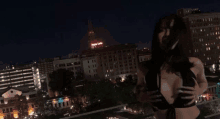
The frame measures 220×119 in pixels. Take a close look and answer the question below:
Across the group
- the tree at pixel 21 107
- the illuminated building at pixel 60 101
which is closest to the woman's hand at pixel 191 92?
the tree at pixel 21 107

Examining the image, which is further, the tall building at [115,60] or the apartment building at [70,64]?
the apartment building at [70,64]

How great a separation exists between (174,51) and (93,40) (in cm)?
5342

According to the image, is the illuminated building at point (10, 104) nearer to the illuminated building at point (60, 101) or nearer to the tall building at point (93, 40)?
the illuminated building at point (60, 101)

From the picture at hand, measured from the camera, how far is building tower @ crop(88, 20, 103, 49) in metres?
50.9

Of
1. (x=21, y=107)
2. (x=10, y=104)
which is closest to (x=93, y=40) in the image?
(x=10, y=104)

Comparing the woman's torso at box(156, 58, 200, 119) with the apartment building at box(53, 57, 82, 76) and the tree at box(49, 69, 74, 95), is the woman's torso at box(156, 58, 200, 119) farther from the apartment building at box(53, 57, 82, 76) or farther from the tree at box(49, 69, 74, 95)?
the apartment building at box(53, 57, 82, 76)

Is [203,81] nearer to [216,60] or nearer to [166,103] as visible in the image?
[166,103]

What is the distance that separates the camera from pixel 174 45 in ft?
2.87

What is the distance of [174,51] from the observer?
877 mm

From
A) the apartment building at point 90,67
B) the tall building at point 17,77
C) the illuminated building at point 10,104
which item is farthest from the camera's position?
the tall building at point 17,77

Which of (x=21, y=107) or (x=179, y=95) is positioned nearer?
(x=179, y=95)

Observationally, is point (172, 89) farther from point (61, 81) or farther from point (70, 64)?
point (70, 64)

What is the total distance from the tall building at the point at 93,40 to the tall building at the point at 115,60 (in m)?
10.6

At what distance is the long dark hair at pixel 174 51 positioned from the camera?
854 millimetres
